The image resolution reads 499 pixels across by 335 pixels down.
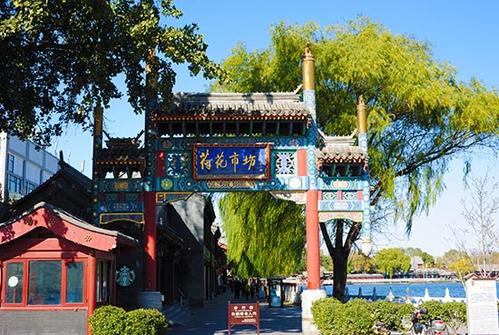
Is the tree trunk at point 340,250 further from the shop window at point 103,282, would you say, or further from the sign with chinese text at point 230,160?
the shop window at point 103,282

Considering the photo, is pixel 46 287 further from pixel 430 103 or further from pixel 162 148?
pixel 430 103

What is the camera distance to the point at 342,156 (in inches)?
679

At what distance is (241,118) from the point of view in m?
17.2

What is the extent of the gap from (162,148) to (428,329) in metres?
8.86

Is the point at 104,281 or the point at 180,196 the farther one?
the point at 180,196

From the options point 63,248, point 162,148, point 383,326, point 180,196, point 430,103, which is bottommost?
point 383,326

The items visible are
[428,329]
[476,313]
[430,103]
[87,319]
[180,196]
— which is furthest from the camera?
[430,103]

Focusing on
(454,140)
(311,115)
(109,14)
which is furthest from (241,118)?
(454,140)

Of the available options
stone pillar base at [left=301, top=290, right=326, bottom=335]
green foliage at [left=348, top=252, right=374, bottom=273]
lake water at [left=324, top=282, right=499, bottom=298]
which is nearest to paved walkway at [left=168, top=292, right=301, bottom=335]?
stone pillar base at [left=301, top=290, right=326, bottom=335]

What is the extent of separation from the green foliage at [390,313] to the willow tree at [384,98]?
6.36m

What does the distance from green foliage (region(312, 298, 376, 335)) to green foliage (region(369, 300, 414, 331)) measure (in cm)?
19

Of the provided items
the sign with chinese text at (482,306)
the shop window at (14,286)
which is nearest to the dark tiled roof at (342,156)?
the sign with chinese text at (482,306)

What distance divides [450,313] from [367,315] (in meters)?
2.18

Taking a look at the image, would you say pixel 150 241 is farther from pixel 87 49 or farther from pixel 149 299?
pixel 87 49
